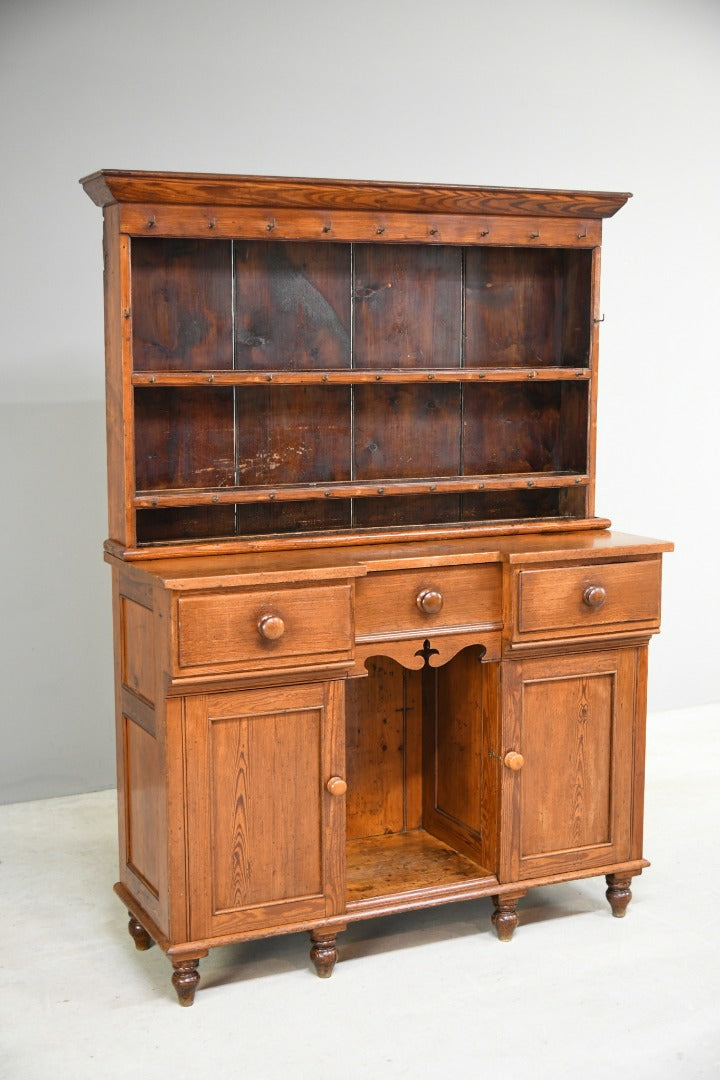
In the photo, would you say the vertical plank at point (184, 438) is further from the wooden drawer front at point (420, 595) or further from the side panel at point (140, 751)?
the wooden drawer front at point (420, 595)

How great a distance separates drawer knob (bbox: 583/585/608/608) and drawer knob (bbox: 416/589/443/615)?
15.3 inches

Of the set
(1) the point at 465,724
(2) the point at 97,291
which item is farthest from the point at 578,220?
(2) the point at 97,291

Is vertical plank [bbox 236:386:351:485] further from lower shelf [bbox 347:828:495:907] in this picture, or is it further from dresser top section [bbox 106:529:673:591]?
lower shelf [bbox 347:828:495:907]

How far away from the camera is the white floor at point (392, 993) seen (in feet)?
8.84

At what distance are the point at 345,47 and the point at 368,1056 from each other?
334 centimetres

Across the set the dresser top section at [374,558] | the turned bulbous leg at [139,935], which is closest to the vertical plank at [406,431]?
the dresser top section at [374,558]

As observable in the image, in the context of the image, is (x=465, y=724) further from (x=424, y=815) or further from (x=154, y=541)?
(x=154, y=541)

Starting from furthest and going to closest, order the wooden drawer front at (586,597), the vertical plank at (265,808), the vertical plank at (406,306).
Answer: the vertical plank at (406,306)
the wooden drawer front at (586,597)
the vertical plank at (265,808)

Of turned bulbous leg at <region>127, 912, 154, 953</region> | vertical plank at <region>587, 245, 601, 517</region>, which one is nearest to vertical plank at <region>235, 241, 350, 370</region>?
vertical plank at <region>587, 245, 601, 517</region>

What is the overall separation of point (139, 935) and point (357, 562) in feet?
3.62

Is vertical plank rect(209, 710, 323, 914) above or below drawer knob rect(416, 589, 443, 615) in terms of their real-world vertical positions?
below

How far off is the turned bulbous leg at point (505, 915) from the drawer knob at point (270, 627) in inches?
37.9

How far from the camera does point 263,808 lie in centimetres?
299

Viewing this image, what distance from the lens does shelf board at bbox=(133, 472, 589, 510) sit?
323 centimetres
